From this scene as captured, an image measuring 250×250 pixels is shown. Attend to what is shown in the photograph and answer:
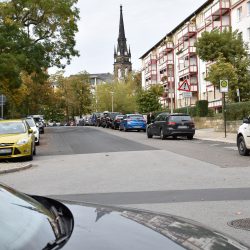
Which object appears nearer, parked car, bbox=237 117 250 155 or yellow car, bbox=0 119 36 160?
parked car, bbox=237 117 250 155

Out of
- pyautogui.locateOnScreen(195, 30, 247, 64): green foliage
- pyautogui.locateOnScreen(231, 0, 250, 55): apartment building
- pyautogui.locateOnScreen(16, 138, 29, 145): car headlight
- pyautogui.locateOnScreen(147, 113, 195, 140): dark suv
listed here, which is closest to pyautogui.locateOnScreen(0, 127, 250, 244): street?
pyautogui.locateOnScreen(16, 138, 29, 145): car headlight

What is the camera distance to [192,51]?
68.9m

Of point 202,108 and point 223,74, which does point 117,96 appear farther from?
point 223,74

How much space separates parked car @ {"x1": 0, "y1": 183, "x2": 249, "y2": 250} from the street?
3126 millimetres

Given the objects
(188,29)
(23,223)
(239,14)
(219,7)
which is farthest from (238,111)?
(188,29)

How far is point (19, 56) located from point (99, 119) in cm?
2550

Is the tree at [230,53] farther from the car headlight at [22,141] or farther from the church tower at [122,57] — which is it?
the church tower at [122,57]

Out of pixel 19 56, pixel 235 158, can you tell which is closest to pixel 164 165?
pixel 235 158

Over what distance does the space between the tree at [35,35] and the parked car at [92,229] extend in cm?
3250

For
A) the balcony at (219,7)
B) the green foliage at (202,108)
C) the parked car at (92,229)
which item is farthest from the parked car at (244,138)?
the balcony at (219,7)

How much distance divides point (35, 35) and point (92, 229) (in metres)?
42.8

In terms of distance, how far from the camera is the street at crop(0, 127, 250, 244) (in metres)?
7.90

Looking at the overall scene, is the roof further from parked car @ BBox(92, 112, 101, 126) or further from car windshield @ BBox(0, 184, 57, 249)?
car windshield @ BBox(0, 184, 57, 249)

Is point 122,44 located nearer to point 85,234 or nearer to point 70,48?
point 70,48
